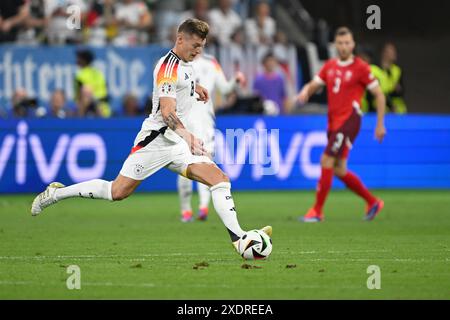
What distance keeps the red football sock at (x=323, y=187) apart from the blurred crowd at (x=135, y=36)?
7003 millimetres

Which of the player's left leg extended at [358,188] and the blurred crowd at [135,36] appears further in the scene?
the blurred crowd at [135,36]

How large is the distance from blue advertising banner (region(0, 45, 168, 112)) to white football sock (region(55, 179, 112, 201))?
1124 centimetres

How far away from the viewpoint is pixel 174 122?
10.1 meters

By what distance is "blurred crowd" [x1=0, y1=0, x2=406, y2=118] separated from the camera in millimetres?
21922

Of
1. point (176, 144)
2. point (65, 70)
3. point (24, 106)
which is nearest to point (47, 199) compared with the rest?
point (176, 144)

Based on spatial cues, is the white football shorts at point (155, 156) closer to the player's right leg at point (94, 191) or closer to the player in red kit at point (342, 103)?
the player's right leg at point (94, 191)

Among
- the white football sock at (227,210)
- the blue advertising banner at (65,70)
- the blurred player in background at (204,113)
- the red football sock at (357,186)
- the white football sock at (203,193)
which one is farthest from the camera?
the blue advertising banner at (65,70)

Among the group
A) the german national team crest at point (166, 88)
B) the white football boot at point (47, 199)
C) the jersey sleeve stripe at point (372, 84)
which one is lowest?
the white football boot at point (47, 199)

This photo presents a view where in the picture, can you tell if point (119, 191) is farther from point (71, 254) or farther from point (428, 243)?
point (428, 243)

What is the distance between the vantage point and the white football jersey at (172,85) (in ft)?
33.7

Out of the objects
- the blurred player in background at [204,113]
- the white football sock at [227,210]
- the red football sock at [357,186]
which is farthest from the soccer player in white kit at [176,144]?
the red football sock at [357,186]

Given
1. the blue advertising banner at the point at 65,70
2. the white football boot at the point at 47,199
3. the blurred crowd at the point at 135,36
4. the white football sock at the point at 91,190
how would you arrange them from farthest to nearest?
the blue advertising banner at the point at 65,70 < the blurred crowd at the point at 135,36 < the white football boot at the point at 47,199 < the white football sock at the point at 91,190

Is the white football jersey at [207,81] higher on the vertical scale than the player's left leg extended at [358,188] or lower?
higher

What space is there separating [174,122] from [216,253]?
155cm
